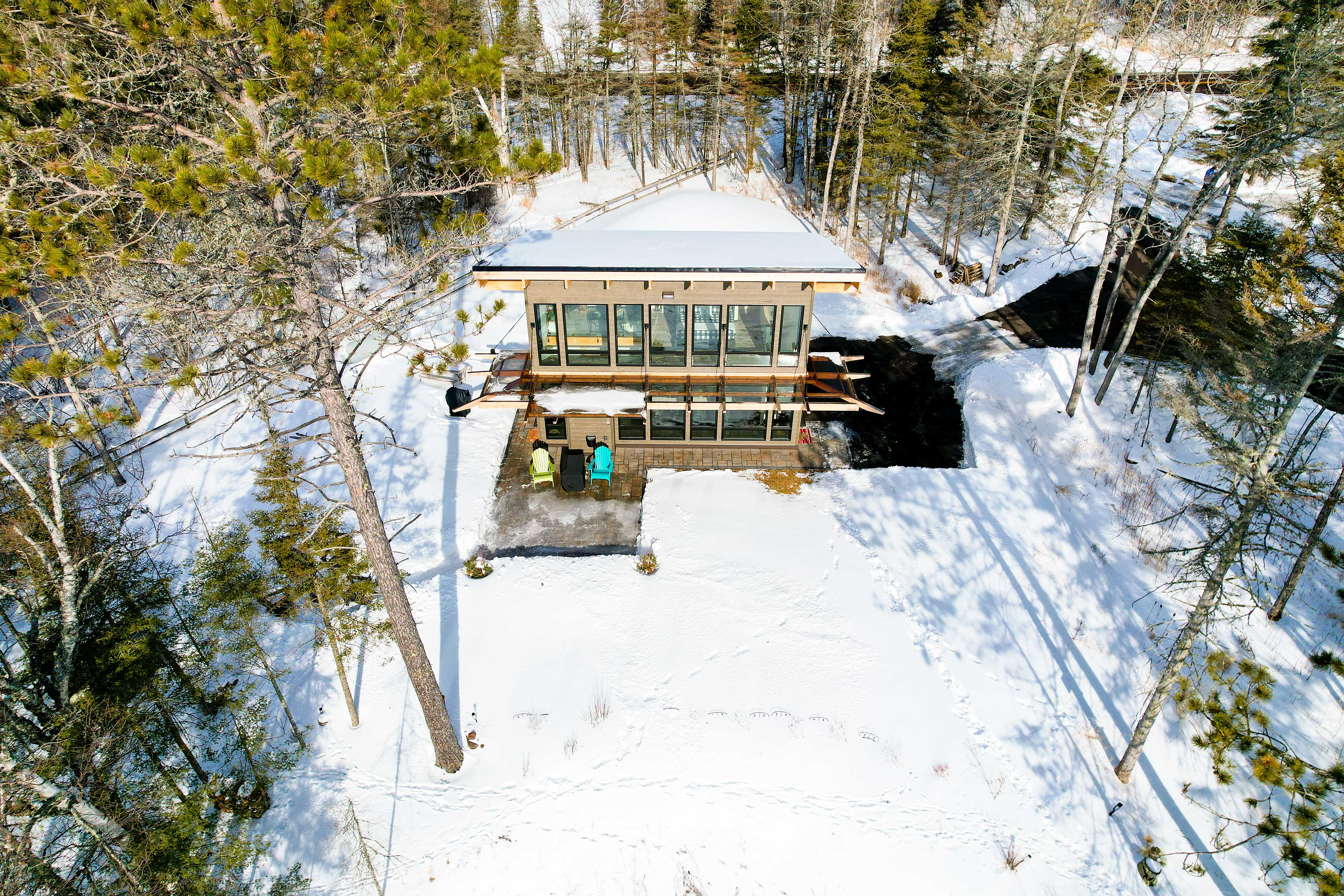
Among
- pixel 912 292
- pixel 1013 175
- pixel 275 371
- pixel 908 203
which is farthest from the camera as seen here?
pixel 908 203

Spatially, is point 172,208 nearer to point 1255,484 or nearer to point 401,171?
point 1255,484

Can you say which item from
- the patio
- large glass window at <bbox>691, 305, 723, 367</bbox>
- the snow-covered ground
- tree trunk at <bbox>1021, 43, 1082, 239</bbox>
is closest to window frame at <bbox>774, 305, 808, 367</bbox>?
large glass window at <bbox>691, 305, 723, 367</bbox>

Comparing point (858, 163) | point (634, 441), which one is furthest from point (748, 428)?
point (858, 163)

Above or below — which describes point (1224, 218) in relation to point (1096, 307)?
above

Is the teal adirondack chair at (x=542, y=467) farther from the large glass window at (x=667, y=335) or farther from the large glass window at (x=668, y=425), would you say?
the large glass window at (x=667, y=335)

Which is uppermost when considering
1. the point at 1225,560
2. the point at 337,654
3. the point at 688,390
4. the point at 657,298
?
the point at 657,298

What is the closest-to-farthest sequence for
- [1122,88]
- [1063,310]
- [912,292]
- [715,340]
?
[1122,88]
[715,340]
[1063,310]
[912,292]

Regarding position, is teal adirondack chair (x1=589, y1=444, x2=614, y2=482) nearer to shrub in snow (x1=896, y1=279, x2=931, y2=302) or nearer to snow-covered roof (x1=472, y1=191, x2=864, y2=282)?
snow-covered roof (x1=472, y1=191, x2=864, y2=282)

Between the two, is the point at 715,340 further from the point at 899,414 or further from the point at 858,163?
the point at 858,163
